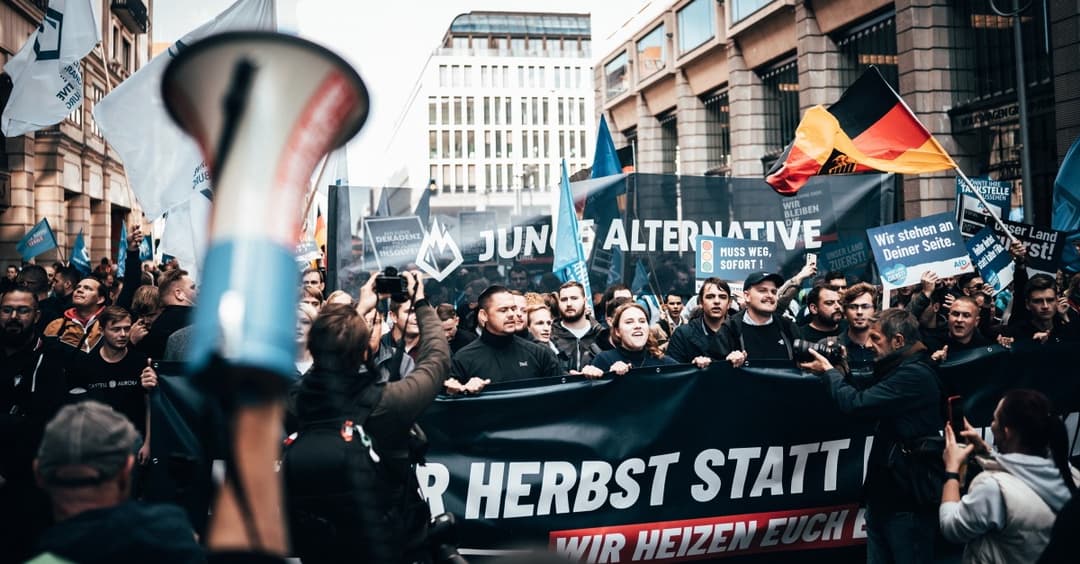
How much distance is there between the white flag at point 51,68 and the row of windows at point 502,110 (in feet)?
322

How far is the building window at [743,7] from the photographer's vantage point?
24375mm

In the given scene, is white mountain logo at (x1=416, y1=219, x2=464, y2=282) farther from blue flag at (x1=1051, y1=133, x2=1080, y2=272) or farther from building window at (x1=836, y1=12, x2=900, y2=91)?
building window at (x1=836, y1=12, x2=900, y2=91)

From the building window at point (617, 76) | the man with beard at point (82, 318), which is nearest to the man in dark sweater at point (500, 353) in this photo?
→ the man with beard at point (82, 318)

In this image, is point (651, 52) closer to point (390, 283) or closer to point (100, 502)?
point (390, 283)

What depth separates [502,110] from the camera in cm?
10781

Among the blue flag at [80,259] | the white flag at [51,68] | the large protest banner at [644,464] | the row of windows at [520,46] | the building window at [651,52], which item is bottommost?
the large protest banner at [644,464]

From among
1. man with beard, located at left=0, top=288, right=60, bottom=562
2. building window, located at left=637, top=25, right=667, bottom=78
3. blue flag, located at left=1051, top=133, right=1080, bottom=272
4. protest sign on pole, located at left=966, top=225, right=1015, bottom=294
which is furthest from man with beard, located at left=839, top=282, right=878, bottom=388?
building window, located at left=637, top=25, right=667, bottom=78

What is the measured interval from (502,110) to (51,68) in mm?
Result: 99954

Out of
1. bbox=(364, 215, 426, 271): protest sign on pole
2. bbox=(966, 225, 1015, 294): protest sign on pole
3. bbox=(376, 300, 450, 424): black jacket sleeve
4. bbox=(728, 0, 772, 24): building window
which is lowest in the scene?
bbox=(376, 300, 450, 424): black jacket sleeve

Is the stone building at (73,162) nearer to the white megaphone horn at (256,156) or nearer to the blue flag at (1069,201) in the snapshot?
the blue flag at (1069,201)

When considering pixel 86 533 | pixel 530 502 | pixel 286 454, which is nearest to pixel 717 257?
pixel 530 502

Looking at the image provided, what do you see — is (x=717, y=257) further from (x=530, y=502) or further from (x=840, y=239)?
(x=530, y=502)

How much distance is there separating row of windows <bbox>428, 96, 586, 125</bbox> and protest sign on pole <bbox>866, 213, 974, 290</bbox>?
99885mm

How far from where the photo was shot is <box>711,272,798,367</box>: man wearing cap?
6.27 metres
